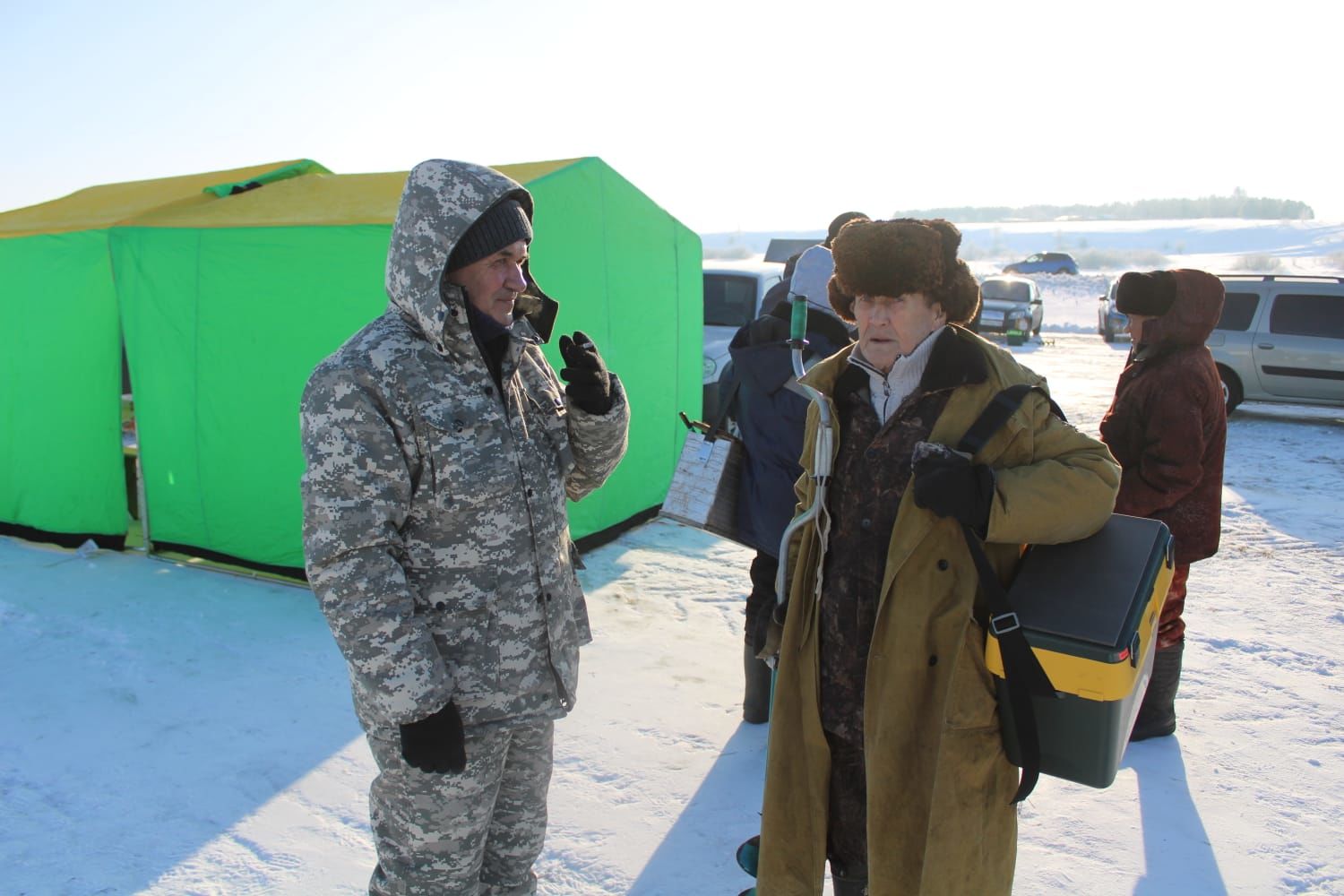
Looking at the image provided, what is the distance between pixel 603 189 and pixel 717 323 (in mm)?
3507

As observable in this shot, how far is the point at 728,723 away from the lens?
357 cm

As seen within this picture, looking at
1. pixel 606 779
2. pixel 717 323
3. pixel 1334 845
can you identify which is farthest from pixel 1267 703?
pixel 717 323

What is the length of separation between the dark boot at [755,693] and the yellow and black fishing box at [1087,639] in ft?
5.72

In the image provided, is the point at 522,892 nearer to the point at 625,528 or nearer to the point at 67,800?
the point at 67,800

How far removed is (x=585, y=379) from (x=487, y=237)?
0.38 m

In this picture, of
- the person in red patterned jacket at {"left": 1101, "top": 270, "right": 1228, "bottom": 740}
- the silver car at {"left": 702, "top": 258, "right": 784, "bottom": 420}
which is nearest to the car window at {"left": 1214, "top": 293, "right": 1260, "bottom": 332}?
the silver car at {"left": 702, "top": 258, "right": 784, "bottom": 420}

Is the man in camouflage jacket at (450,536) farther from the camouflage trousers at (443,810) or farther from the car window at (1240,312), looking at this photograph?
the car window at (1240,312)

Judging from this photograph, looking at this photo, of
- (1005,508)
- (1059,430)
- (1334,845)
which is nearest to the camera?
(1005,508)

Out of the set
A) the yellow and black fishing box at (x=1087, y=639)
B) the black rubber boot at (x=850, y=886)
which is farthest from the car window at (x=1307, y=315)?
the black rubber boot at (x=850, y=886)

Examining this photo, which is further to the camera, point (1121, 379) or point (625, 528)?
point (625, 528)

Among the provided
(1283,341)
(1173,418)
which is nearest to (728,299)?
(1173,418)

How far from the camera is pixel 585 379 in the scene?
6.71 ft

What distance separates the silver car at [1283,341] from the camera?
1035cm

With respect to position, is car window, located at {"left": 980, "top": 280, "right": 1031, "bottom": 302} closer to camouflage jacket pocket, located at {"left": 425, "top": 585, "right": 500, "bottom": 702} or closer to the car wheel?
the car wheel
